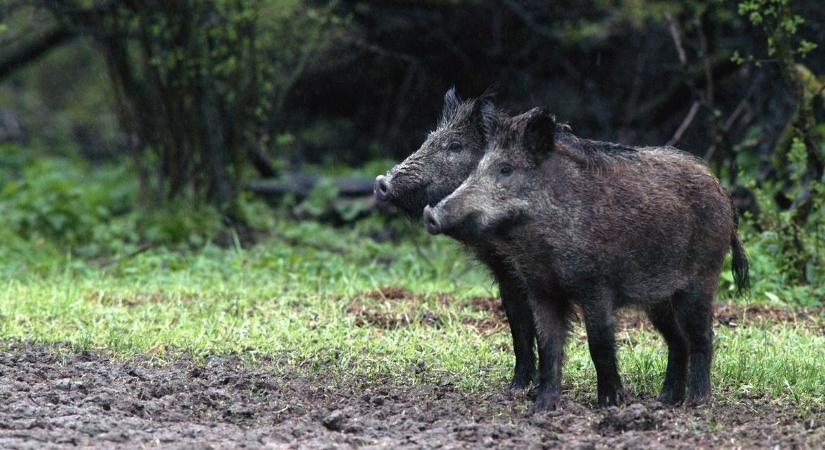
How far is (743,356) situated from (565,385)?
3.57 ft

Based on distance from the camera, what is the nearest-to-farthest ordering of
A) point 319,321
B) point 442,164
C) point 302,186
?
point 442,164 < point 319,321 < point 302,186

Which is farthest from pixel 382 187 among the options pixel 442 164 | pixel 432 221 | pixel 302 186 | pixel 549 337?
pixel 302 186

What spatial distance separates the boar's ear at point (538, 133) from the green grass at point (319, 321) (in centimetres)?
121

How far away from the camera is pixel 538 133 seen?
541 centimetres

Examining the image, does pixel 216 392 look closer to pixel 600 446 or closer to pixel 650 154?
pixel 600 446

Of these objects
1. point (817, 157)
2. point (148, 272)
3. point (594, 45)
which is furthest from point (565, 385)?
point (594, 45)

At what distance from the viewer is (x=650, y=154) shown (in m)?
5.71

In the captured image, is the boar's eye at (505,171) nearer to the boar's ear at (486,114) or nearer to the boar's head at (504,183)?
the boar's head at (504,183)

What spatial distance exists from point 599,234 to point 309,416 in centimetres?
156

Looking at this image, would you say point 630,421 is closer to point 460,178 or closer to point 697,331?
point 697,331

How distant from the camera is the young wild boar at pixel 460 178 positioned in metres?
5.88

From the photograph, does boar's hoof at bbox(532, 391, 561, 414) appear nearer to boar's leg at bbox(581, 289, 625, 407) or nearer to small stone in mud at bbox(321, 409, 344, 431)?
boar's leg at bbox(581, 289, 625, 407)

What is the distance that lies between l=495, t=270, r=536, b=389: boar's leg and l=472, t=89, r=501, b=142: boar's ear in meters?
0.75

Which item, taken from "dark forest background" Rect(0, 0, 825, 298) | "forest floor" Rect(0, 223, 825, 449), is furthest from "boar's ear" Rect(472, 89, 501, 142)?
"dark forest background" Rect(0, 0, 825, 298)
